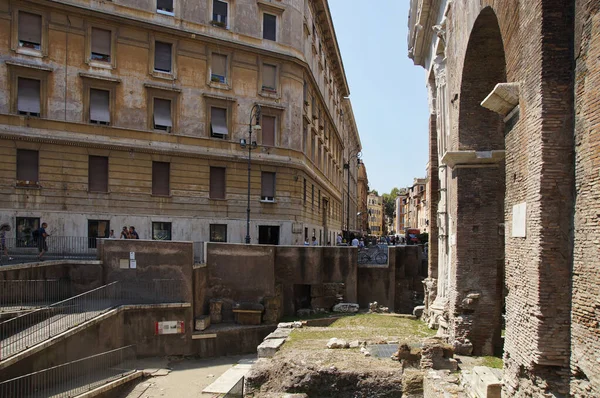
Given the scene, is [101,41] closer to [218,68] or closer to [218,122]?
[218,68]

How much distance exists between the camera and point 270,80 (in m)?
26.3

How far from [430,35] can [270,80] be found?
1000cm

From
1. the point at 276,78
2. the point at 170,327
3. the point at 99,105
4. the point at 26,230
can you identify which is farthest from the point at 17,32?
the point at 170,327

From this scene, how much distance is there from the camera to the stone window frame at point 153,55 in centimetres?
2367

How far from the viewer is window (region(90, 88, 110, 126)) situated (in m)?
22.6

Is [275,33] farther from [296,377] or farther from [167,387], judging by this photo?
[296,377]

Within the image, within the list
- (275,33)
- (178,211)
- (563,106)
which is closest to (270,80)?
(275,33)

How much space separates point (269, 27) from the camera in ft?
87.0

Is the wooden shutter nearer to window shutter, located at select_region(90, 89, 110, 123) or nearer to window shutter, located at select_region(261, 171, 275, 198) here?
window shutter, located at select_region(90, 89, 110, 123)

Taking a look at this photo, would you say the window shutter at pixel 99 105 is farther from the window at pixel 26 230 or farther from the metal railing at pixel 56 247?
the metal railing at pixel 56 247

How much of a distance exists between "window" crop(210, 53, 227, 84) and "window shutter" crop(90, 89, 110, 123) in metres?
5.05

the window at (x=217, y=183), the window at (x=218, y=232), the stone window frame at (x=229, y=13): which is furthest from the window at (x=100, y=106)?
the window at (x=218, y=232)

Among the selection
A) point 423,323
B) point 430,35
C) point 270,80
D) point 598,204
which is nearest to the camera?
point 598,204

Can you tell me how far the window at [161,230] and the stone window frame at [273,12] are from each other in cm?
1066
